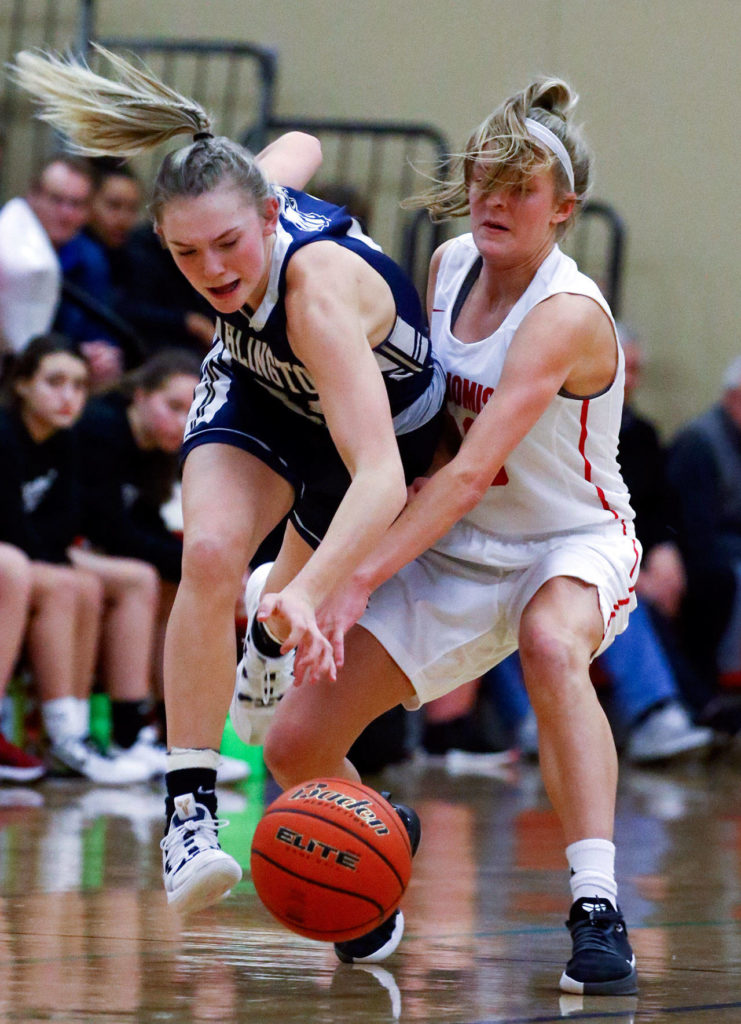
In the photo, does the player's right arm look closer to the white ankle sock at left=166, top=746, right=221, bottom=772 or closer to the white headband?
the white headband

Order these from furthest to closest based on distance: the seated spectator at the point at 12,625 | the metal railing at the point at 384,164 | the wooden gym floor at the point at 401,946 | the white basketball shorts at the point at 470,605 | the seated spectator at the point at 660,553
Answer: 1. the metal railing at the point at 384,164
2. the seated spectator at the point at 660,553
3. the seated spectator at the point at 12,625
4. the white basketball shorts at the point at 470,605
5. the wooden gym floor at the point at 401,946

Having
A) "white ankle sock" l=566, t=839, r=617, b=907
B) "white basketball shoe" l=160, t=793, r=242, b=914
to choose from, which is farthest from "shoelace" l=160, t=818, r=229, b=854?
"white ankle sock" l=566, t=839, r=617, b=907

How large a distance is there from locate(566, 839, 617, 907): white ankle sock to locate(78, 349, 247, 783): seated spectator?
365 cm

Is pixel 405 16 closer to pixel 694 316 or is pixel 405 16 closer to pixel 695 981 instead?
pixel 694 316

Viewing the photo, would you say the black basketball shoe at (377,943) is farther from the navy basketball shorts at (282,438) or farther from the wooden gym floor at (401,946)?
the navy basketball shorts at (282,438)

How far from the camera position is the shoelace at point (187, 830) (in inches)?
119

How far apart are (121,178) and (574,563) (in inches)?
201

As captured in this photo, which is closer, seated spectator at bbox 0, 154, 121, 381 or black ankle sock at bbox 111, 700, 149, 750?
black ankle sock at bbox 111, 700, 149, 750

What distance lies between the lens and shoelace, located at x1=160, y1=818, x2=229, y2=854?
3.02m

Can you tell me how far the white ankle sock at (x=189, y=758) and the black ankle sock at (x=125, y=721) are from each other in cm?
310

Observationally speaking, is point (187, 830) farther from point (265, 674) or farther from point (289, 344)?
point (289, 344)

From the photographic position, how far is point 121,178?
25.3 feet

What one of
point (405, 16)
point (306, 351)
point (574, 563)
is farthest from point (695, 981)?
point (405, 16)

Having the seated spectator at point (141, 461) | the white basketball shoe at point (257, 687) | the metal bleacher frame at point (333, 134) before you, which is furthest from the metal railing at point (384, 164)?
the white basketball shoe at point (257, 687)
